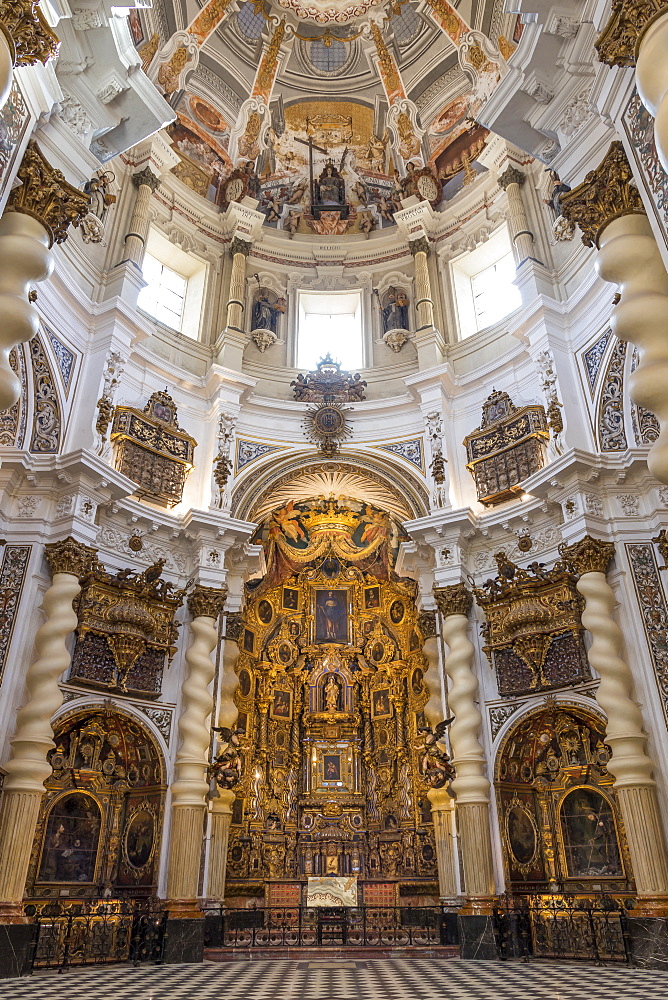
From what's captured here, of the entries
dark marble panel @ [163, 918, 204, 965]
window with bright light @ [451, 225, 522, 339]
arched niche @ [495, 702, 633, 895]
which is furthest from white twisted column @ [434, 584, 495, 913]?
window with bright light @ [451, 225, 522, 339]

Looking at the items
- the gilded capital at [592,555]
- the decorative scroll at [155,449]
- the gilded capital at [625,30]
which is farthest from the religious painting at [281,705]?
the gilded capital at [625,30]

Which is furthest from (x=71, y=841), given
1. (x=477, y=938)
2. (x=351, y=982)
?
(x=477, y=938)

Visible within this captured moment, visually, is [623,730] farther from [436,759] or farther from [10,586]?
[10,586]

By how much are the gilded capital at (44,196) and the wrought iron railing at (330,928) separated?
11.4 m

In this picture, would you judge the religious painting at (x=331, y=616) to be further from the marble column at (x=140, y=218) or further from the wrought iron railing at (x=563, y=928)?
the marble column at (x=140, y=218)

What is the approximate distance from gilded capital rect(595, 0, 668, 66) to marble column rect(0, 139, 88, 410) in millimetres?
6343

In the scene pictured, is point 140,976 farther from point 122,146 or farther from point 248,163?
point 248,163

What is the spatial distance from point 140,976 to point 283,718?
30.9 feet

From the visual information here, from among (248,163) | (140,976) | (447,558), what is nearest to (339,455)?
(447,558)

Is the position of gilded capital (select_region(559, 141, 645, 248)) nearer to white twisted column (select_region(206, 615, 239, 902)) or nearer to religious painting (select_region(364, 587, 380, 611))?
white twisted column (select_region(206, 615, 239, 902))

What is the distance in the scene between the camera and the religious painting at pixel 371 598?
67.9 ft

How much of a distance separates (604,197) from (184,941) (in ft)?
42.1

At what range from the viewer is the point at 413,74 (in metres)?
20.2

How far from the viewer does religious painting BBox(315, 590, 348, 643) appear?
20.6m
